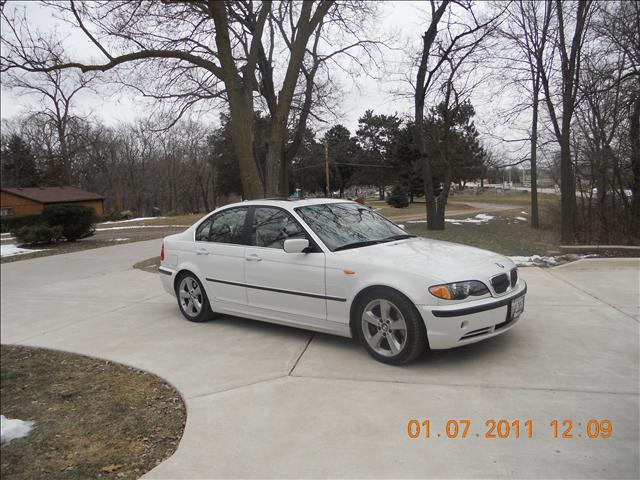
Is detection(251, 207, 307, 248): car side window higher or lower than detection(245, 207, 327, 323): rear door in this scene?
higher

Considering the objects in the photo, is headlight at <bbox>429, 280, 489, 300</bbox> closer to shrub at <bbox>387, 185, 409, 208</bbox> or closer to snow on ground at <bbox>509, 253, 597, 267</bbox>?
snow on ground at <bbox>509, 253, 597, 267</bbox>

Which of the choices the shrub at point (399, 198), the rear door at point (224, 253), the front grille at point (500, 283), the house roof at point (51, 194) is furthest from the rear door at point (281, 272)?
the shrub at point (399, 198)

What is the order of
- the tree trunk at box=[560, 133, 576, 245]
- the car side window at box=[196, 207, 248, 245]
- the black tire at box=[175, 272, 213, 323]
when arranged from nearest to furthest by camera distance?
the car side window at box=[196, 207, 248, 245] < the black tire at box=[175, 272, 213, 323] < the tree trunk at box=[560, 133, 576, 245]

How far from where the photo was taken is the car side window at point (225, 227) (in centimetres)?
578

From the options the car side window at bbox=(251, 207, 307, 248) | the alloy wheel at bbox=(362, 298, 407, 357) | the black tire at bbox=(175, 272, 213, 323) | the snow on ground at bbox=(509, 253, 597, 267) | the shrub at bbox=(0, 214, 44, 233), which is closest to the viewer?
the alloy wheel at bbox=(362, 298, 407, 357)

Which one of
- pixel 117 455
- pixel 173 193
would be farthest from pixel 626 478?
pixel 173 193

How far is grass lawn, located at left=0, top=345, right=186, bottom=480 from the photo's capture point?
10.6 ft

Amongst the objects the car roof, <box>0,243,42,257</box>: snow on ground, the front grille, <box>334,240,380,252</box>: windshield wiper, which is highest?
the car roof

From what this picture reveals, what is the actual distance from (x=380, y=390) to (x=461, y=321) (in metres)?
0.90

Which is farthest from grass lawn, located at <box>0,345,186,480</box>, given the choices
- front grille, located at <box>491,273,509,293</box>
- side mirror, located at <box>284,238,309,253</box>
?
front grille, located at <box>491,273,509,293</box>

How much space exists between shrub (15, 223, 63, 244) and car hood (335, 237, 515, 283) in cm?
1725

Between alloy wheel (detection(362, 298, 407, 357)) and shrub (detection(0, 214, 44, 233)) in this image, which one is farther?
shrub (detection(0, 214, 44, 233))

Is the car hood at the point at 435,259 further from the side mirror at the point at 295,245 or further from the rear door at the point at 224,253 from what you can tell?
the rear door at the point at 224,253
